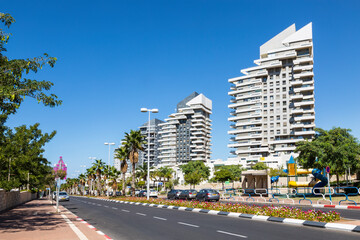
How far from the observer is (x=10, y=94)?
31.2 feet

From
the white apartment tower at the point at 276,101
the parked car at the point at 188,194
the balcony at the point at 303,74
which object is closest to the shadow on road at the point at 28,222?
the parked car at the point at 188,194

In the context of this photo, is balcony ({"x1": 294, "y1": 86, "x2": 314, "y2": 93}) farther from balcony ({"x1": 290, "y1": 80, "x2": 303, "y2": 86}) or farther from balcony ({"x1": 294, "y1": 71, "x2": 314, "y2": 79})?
balcony ({"x1": 294, "y1": 71, "x2": 314, "y2": 79})

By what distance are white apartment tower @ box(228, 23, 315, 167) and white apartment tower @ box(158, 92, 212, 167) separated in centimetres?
3863

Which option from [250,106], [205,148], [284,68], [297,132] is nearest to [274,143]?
[297,132]

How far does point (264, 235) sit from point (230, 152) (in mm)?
121972

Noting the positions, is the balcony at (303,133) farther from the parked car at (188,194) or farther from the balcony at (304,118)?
the parked car at (188,194)

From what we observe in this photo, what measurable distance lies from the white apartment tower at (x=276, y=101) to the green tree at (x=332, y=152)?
212 feet

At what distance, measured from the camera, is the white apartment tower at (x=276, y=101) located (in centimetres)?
11356

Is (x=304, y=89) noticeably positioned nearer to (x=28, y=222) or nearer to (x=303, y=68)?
(x=303, y=68)

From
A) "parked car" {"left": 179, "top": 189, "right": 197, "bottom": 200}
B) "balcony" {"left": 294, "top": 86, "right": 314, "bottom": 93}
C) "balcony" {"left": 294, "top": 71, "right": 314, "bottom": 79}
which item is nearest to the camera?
"parked car" {"left": 179, "top": 189, "right": 197, "bottom": 200}

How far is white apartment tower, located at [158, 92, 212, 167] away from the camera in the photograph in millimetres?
169375

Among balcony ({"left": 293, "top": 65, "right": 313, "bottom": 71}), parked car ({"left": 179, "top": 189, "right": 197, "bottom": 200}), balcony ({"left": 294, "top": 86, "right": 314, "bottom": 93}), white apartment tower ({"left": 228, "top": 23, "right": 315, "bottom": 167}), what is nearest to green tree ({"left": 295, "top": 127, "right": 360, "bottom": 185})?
parked car ({"left": 179, "top": 189, "right": 197, "bottom": 200})

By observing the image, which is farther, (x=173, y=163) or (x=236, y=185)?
(x=173, y=163)

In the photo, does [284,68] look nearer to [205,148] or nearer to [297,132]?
[297,132]
